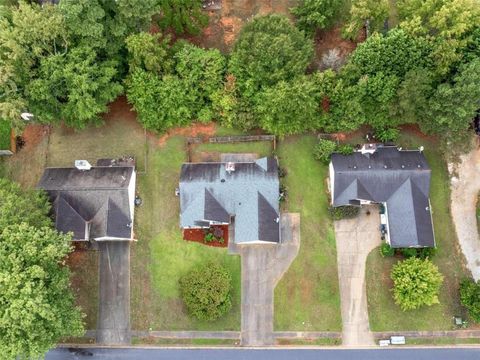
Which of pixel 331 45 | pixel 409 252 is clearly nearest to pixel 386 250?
pixel 409 252

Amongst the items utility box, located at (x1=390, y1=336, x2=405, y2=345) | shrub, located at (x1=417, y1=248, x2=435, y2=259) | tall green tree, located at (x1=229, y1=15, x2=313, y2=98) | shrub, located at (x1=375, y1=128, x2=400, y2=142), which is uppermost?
tall green tree, located at (x1=229, y1=15, x2=313, y2=98)

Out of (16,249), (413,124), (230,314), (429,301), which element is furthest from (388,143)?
(16,249)

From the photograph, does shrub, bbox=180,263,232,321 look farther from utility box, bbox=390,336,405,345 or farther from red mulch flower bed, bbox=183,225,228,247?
utility box, bbox=390,336,405,345

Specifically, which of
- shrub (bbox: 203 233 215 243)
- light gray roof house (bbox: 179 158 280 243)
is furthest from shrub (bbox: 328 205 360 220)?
shrub (bbox: 203 233 215 243)

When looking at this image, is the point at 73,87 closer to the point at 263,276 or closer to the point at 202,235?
the point at 202,235

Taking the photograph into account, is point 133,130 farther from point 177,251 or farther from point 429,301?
point 429,301

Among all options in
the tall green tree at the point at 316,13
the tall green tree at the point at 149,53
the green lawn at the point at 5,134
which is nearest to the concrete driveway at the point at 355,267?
the tall green tree at the point at 316,13

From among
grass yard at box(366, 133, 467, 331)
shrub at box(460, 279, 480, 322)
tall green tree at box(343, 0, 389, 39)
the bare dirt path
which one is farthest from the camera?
the bare dirt path
